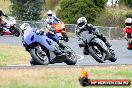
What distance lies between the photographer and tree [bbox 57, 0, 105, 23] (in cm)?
4427

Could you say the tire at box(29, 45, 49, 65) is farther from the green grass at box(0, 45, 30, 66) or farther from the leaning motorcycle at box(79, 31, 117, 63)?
the green grass at box(0, 45, 30, 66)

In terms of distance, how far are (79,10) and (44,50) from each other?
27.5 metres

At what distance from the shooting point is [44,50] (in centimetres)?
1808

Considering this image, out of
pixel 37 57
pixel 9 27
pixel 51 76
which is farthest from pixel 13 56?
pixel 51 76

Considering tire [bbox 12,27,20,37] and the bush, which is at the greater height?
the bush

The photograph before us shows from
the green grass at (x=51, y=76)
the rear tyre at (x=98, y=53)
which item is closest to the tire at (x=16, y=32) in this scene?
the rear tyre at (x=98, y=53)

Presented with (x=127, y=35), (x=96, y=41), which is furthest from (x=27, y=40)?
(x=127, y=35)

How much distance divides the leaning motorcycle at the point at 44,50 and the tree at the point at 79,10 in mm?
25029

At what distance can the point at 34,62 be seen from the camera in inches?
704

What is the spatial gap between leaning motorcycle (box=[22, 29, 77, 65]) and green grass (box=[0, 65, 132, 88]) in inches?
86.8

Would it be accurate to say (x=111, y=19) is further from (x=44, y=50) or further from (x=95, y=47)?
(x=44, y=50)

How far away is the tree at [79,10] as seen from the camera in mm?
44272

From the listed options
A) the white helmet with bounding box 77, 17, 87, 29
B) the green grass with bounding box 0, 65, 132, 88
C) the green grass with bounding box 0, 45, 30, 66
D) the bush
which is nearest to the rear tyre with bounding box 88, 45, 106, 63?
the white helmet with bounding box 77, 17, 87, 29

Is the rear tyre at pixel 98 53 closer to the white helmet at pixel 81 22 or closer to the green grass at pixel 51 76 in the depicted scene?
the white helmet at pixel 81 22
